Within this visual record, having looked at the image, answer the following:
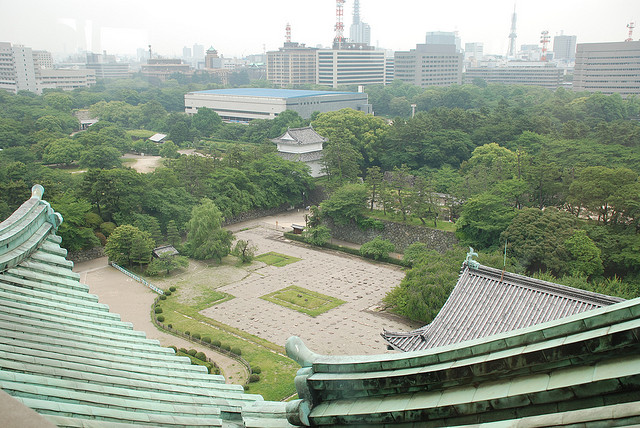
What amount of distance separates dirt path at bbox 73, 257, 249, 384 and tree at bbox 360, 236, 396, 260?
10.6m

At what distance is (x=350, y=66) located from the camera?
101312 mm

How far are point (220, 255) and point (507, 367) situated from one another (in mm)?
24650

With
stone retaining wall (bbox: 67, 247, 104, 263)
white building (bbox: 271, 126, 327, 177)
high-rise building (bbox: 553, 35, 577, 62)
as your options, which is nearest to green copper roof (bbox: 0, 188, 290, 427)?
stone retaining wall (bbox: 67, 247, 104, 263)

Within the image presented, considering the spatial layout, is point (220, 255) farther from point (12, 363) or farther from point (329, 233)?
point (12, 363)

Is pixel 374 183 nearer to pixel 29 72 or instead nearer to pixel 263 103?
pixel 263 103

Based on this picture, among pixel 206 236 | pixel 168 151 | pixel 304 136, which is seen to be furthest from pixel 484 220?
pixel 168 151

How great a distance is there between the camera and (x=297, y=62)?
103m

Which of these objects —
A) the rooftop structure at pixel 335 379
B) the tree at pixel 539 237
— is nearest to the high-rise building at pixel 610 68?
Answer: the tree at pixel 539 237

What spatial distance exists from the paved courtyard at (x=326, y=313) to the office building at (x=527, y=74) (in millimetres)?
84560

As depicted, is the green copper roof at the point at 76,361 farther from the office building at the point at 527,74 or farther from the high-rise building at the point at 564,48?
the high-rise building at the point at 564,48

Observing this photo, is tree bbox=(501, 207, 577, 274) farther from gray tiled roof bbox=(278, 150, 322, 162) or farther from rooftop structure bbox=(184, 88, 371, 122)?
rooftop structure bbox=(184, 88, 371, 122)

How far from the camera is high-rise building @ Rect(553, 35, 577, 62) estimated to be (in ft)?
483

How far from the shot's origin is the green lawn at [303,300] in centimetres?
2220

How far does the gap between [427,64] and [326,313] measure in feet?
281
